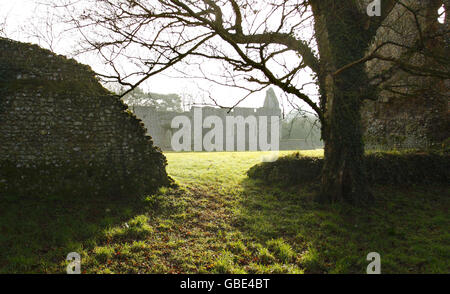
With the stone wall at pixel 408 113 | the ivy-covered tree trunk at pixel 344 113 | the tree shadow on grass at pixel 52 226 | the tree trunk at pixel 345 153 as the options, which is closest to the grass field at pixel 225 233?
the tree shadow on grass at pixel 52 226

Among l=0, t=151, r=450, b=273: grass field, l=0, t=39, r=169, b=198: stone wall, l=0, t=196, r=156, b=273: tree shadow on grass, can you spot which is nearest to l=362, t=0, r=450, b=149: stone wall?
l=0, t=151, r=450, b=273: grass field

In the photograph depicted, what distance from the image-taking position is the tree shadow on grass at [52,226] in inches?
165

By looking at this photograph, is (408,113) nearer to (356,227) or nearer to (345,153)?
(345,153)

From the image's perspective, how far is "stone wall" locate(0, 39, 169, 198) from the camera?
6645mm

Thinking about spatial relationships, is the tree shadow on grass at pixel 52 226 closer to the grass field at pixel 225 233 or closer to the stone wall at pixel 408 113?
the grass field at pixel 225 233

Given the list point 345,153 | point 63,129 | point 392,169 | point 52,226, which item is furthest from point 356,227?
point 63,129

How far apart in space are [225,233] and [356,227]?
2.94 meters

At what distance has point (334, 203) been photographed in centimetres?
673

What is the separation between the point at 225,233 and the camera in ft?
18.0

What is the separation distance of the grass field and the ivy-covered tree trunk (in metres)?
0.65

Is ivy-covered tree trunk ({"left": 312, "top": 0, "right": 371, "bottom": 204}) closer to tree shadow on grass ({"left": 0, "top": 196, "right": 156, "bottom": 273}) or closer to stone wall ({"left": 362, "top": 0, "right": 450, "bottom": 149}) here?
stone wall ({"left": 362, "top": 0, "right": 450, "bottom": 149})

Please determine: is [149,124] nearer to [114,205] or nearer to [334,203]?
[114,205]
